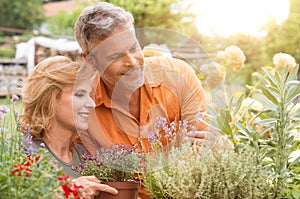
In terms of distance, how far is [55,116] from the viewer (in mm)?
1874

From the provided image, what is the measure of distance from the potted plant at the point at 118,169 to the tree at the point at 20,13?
29111 mm

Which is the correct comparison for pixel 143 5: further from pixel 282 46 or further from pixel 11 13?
pixel 11 13

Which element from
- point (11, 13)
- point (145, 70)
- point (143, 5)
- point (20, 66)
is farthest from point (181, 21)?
point (11, 13)

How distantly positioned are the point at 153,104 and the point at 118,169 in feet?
1.61

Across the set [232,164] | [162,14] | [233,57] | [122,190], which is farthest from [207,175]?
Result: [162,14]

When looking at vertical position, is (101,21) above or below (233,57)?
above

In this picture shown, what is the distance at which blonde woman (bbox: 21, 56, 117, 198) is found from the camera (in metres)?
1.83

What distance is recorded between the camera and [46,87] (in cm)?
183

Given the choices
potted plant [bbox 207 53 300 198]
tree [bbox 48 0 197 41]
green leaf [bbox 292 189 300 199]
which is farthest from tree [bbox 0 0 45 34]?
green leaf [bbox 292 189 300 199]

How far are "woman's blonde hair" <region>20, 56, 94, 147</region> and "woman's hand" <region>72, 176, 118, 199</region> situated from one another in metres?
Result: 0.42

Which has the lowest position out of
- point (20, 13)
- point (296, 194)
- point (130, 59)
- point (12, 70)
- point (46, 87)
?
point (12, 70)

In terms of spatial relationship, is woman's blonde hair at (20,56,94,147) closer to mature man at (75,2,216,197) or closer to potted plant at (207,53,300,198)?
mature man at (75,2,216,197)

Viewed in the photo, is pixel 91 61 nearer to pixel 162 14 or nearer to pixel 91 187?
pixel 91 187

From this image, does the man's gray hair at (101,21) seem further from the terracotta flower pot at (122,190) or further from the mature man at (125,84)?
the terracotta flower pot at (122,190)
